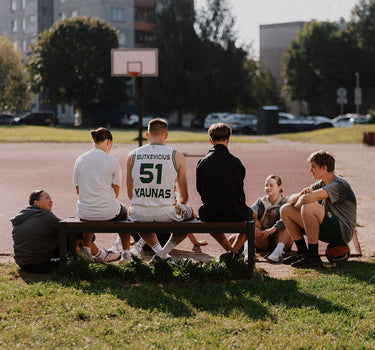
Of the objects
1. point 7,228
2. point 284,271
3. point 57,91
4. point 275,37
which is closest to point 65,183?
point 7,228

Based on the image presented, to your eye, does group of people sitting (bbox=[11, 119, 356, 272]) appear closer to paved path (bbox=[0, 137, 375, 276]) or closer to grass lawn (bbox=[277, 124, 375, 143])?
paved path (bbox=[0, 137, 375, 276])

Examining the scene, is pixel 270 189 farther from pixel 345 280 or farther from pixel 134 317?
pixel 134 317

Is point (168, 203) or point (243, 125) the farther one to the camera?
point (243, 125)

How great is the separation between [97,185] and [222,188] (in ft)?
4.24

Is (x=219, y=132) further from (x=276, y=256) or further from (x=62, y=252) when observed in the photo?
(x=62, y=252)

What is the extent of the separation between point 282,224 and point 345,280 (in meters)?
1.52

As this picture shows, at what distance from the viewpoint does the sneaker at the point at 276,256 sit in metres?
6.68

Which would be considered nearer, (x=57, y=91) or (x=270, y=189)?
(x=270, y=189)

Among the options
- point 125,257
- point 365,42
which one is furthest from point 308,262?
point 365,42

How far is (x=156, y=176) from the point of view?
6180 millimetres

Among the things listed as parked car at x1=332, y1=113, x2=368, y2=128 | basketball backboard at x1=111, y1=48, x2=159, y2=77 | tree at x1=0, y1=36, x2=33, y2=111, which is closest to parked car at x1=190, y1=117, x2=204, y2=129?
parked car at x1=332, y1=113, x2=368, y2=128

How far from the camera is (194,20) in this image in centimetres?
6253

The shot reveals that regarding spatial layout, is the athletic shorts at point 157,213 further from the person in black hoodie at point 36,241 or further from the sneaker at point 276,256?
the sneaker at point 276,256

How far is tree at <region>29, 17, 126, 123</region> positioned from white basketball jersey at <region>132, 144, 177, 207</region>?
57110mm
